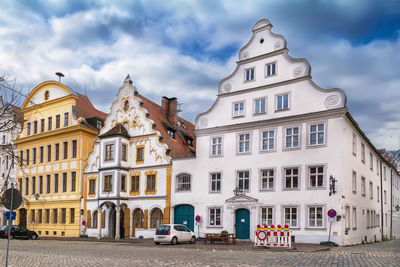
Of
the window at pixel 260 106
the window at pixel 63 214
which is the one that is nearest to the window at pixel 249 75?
the window at pixel 260 106

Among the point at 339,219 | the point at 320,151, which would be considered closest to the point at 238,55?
the point at 320,151

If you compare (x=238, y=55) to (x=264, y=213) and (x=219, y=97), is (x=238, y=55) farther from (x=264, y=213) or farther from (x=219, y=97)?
(x=264, y=213)

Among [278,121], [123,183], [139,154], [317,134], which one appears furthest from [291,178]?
[123,183]

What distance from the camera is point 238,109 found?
3684 centimetres

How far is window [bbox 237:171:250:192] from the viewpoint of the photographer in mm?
35438

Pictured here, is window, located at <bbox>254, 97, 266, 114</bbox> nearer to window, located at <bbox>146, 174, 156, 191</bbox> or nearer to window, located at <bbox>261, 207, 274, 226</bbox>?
window, located at <bbox>261, 207, 274, 226</bbox>

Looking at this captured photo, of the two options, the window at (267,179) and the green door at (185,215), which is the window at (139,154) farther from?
the window at (267,179)

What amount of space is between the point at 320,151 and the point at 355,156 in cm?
485

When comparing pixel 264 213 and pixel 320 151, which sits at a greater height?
pixel 320 151

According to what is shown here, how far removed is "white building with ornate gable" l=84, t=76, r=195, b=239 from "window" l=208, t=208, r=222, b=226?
13.8ft

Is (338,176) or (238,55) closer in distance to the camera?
(338,176)

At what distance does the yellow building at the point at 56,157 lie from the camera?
1807 inches

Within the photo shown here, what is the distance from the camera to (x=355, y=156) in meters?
35.1

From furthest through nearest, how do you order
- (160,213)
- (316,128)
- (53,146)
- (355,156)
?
(53,146), (160,213), (355,156), (316,128)
